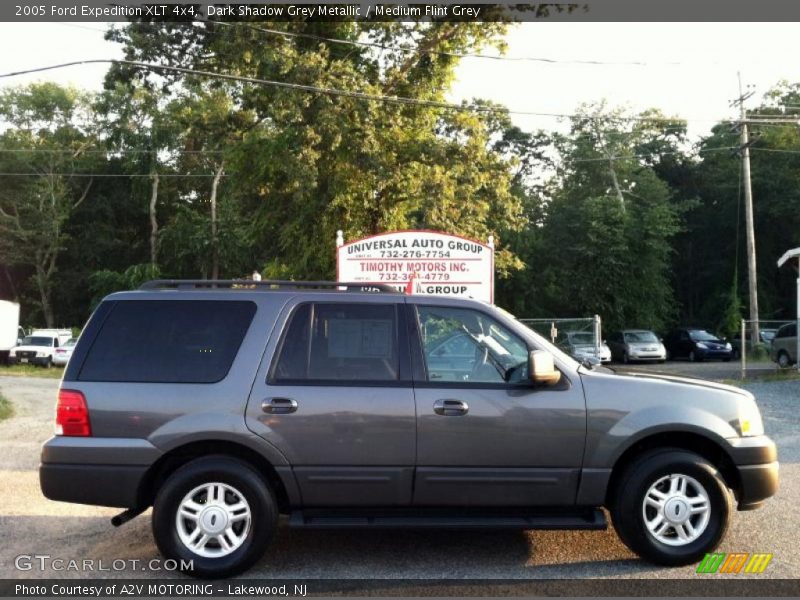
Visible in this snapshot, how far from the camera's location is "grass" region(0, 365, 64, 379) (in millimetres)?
29812

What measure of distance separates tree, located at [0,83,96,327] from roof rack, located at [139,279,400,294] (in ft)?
160

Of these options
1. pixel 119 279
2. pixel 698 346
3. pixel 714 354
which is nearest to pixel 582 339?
pixel 698 346

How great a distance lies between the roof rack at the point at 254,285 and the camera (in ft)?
20.4

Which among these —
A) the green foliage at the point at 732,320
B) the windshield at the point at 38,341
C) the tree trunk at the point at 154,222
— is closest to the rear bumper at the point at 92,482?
the windshield at the point at 38,341

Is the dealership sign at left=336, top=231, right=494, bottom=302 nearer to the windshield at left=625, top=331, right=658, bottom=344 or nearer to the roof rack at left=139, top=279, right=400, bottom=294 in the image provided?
the roof rack at left=139, top=279, right=400, bottom=294

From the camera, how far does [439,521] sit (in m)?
5.74

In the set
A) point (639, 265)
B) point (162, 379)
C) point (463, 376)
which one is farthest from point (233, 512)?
point (639, 265)

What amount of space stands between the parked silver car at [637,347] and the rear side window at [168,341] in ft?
103

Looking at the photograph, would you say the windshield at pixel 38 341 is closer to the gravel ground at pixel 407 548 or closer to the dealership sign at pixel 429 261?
the dealership sign at pixel 429 261

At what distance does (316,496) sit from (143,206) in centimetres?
5257

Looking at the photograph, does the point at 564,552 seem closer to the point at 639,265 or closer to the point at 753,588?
the point at 753,588

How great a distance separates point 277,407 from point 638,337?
107 feet

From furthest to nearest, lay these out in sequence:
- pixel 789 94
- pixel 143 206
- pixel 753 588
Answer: pixel 143 206 < pixel 789 94 < pixel 753 588

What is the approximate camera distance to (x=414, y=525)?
5.72 metres
